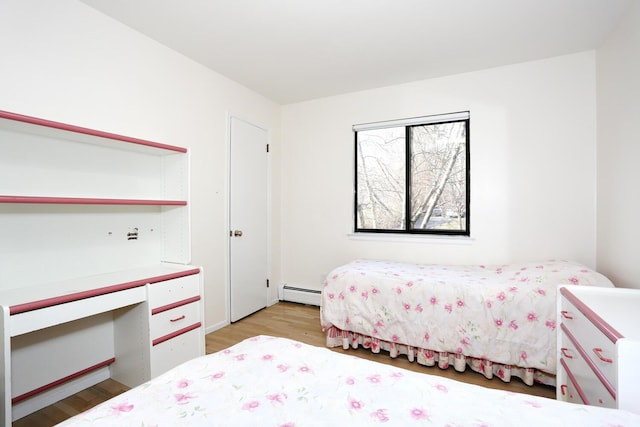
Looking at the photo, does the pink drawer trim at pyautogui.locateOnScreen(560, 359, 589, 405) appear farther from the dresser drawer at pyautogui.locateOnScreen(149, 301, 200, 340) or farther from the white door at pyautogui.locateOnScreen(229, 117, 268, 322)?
the white door at pyautogui.locateOnScreen(229, 117, 268, 322)

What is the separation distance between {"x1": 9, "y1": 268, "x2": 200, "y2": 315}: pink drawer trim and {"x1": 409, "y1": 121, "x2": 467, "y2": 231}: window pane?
243 centimetres

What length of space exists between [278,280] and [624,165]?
353 centimetres

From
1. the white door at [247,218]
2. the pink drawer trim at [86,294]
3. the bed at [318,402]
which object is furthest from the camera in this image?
the white door at [247,218]

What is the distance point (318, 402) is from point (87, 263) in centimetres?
193

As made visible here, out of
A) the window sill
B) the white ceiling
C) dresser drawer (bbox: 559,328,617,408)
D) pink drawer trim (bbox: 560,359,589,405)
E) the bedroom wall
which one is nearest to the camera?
dresser drawer (bbox: 559,328,617,408)

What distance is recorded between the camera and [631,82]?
2.08m

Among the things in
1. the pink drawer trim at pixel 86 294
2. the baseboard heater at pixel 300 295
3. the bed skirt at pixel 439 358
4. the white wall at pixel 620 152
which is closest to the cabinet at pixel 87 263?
the pink drawer trim at pixel 86 294

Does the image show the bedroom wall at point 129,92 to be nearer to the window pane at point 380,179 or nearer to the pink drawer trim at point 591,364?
the window pane at point 380,179

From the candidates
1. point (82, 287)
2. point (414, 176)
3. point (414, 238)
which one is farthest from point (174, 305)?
point (414, 176)

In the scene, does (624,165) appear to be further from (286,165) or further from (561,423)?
(286,165)

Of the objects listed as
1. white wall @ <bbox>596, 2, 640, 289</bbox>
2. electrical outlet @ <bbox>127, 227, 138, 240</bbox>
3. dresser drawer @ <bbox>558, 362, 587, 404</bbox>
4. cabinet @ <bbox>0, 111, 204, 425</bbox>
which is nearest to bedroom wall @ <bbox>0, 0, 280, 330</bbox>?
cabinet @ <bbox>0, 111, 204, 425</bbox>

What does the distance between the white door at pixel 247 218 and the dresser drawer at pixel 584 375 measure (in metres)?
2.77

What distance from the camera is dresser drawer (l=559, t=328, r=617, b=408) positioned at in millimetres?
1115

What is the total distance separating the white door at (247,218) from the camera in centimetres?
330
